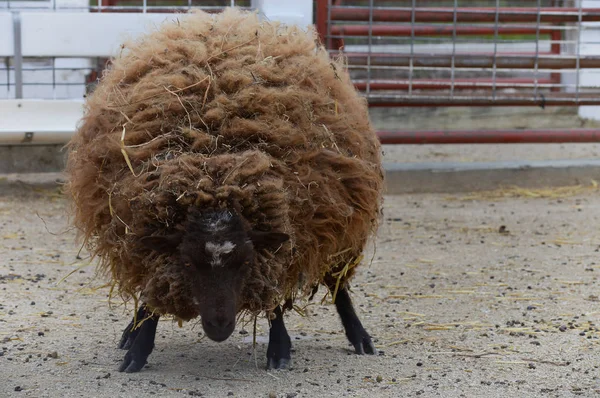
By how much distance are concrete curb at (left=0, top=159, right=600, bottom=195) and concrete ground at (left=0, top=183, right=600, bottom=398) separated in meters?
1.32

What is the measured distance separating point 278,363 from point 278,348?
7 cm

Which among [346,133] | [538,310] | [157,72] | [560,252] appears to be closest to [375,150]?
[346,133]

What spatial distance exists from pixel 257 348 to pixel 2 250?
2.85 meters

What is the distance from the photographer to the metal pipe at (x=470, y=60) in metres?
8.39

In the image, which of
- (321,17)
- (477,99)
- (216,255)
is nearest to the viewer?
(216,255)

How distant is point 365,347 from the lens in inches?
179

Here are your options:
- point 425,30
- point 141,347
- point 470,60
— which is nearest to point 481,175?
point 470,60

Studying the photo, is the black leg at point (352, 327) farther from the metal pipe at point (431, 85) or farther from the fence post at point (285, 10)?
the metal pipe at point (431, 85)

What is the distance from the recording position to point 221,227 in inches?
140

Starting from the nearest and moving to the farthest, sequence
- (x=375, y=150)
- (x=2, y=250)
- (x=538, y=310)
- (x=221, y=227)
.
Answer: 1. (x=221, y=227)
2. (x=375, y=150)
3. (x=538, y=310)
4. (x=2, y=250)

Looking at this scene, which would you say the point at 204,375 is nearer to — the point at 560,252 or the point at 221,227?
the point at 221,227

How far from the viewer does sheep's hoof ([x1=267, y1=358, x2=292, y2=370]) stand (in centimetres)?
424

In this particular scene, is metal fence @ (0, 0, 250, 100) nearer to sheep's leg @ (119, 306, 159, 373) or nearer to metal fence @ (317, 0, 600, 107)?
metal fence @ (317, 0, 600, 107)

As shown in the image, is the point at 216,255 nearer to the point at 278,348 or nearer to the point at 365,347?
the point at 278,348
